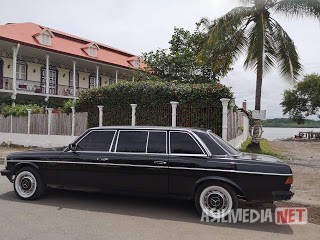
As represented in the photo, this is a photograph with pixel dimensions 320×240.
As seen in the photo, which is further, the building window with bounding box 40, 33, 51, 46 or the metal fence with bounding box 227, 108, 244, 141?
the building window with bounding box 40, 33, 51, 46

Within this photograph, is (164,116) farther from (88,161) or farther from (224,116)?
(88,161)

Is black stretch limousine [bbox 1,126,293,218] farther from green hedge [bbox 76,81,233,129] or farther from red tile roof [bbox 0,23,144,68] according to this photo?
red tile roof [bbox 0,23,144,68]

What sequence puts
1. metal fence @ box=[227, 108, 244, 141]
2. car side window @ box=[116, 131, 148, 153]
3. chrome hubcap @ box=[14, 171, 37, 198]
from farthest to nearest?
metal fence @ box=[227, 108, 244, 141]
chrome hubcap @ box=[14, 171, 37, 198]
car side window @ box=[116, 131, 148, 153]

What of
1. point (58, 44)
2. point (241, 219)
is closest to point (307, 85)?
point (58, 44)

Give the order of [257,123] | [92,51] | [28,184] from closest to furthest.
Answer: [28,184], [257,123], [92,51]

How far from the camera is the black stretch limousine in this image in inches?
239

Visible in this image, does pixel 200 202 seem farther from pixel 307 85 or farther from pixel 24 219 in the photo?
pixel 307 85

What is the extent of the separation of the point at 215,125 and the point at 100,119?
556 cm

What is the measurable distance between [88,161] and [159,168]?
145 cm

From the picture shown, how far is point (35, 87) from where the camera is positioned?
28.4 meters

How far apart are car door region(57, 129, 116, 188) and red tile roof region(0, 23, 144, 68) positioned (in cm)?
2011

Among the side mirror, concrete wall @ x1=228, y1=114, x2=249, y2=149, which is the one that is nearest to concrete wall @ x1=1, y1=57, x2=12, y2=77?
concrete wall @ x1=228, y1=114, x2=249, y2=149

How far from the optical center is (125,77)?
125 feet

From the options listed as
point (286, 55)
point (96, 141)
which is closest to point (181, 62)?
point (286, 55)
